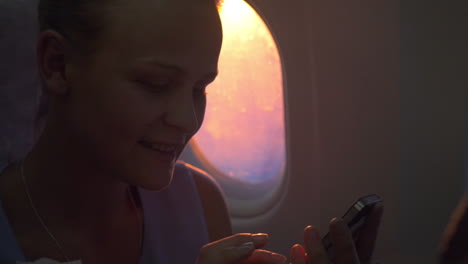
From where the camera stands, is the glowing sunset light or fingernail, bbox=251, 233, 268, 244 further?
the glowing sunset light

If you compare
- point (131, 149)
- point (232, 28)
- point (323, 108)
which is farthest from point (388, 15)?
point (131, 149)

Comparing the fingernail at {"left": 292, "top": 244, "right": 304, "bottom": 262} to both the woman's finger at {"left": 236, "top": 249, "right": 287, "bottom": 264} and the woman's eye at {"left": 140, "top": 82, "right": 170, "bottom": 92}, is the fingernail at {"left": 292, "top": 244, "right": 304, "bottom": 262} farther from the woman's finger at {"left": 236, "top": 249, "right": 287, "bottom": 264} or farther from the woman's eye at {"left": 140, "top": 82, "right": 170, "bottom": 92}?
the woman's eye at {"left": 140, "top": 82, "right": 170, "bottom": 92}

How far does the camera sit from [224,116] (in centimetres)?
134

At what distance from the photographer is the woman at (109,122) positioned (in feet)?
1.91

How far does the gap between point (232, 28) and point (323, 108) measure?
388 millimetres

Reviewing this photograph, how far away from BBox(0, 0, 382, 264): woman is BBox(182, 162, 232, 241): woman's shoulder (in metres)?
0.21

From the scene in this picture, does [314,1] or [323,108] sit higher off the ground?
[314,1]

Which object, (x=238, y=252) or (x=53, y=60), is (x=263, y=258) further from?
(x=53, y=60)

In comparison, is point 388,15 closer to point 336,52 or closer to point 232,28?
point 336,52

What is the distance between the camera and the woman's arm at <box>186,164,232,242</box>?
904 millimetres

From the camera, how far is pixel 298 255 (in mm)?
625

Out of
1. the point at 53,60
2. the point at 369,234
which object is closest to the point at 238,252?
the point at 369,234

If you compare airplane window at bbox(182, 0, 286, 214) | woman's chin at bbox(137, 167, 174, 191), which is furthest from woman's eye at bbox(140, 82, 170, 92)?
airplane window at bbox(182, 0, 286, 214)

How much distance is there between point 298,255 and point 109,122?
1.12 ft
